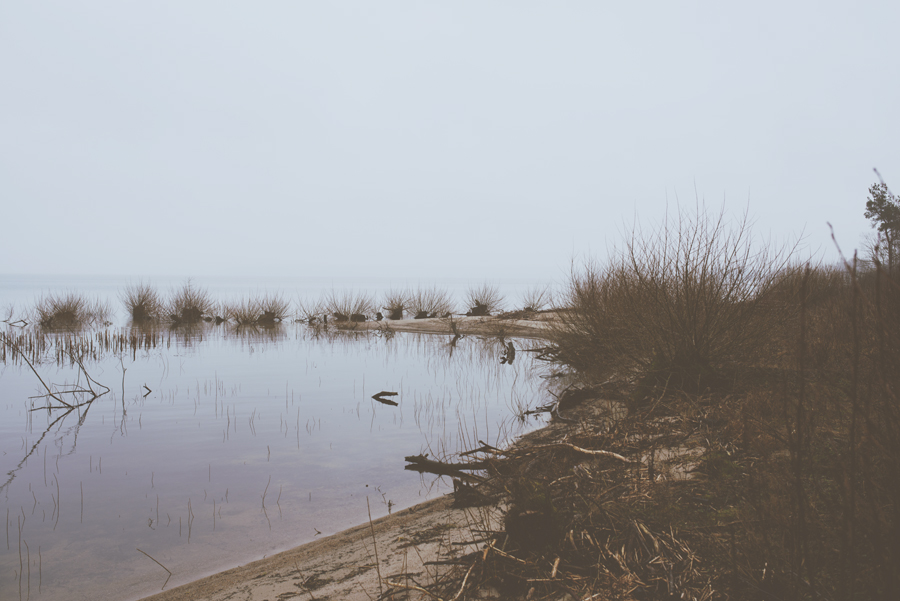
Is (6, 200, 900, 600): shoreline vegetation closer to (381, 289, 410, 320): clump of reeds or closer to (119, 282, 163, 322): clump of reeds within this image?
(381, 289, 410, 320): clump of reeds

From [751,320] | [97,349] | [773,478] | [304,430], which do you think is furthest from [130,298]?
[773,478]

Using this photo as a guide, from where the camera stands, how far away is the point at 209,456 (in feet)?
21.7

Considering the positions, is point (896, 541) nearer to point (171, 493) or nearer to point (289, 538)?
point (289, 538)

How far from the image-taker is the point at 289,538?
178 inches

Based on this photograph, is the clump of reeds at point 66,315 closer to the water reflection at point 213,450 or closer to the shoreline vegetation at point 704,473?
the water reflection at point 213,450

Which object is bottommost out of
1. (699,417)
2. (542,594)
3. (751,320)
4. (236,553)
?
(236,553)

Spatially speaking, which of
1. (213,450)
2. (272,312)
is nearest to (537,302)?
(272,312)

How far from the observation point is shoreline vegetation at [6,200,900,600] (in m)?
2.05

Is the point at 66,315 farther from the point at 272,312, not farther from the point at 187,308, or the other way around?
the point at 272,312

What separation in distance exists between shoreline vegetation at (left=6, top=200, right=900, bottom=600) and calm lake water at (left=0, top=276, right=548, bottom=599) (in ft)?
3.50

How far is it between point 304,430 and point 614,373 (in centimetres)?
491

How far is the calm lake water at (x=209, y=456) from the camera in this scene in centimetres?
429

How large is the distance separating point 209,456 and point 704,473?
5598 millimetres

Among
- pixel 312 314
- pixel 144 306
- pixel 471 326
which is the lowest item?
pixel 471 326
